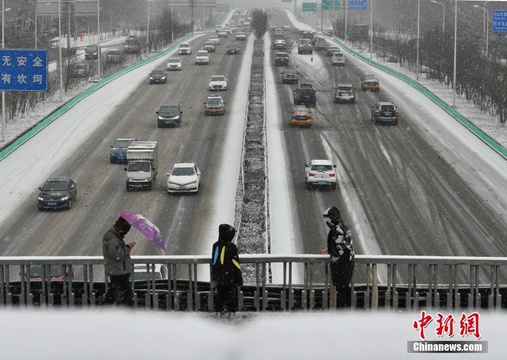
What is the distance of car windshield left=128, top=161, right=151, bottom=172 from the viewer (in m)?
48.7

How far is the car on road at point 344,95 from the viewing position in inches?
2985

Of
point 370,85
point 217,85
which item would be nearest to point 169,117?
point 217,85

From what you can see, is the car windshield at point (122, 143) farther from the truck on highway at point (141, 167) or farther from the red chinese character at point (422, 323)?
the red chinese character at point (422, 323)

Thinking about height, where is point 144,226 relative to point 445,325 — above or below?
above

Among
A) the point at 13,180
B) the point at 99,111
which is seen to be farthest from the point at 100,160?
the point at 99,111

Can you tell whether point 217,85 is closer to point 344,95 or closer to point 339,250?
point 344,95

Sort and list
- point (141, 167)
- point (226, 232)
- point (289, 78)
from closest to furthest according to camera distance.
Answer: point (226, 232) < point (141, 167) < point (289, 78)

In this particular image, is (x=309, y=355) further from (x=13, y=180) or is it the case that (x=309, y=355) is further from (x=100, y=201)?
(x=13, y=180)

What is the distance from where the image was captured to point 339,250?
13039 millimetres

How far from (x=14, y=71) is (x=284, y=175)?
15.0 metres

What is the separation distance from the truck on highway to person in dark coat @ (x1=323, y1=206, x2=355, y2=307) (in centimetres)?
3581

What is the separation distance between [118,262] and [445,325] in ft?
14.0

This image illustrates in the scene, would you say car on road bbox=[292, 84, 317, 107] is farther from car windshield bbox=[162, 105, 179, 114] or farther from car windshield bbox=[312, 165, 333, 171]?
car windshield bbox=[312, 165, 333, 171]

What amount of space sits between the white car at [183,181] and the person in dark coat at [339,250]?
34.3 meters
